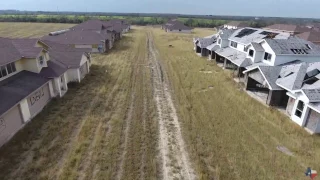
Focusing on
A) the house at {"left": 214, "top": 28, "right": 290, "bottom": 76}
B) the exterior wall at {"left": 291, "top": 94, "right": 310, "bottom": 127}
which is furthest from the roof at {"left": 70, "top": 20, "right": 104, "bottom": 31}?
the exterior wall at {"left": 291, "top": 94, "right": 310, "bottom": 127}

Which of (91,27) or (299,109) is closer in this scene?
(299,109)

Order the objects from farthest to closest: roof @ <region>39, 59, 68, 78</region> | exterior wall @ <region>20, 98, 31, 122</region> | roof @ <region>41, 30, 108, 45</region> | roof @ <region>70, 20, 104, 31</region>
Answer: roof @ <region>70, 20, 104, 31</region>
roof @ <region>41, 30, 108, 45</region>
roof @ <region>39, 59, 68, 78</region>
exterior wall @ <region>20, 98, 31, 122</region>

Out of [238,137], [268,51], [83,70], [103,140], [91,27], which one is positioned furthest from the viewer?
[91,27]

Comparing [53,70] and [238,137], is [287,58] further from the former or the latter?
[53,70]

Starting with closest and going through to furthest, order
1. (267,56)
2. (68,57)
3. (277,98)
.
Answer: (277,98), (68,57), (267,56)

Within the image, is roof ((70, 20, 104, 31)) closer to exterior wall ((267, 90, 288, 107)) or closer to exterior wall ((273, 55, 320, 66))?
exterior wall ((273, 55, 320, 66))

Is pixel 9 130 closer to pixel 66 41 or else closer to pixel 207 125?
pixel 207 125

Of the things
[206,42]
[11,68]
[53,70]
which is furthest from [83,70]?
[206,42]

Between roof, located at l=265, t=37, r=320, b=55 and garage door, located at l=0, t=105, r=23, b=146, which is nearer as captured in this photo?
garage door, located at l=0, t=105, r=23, b=146
